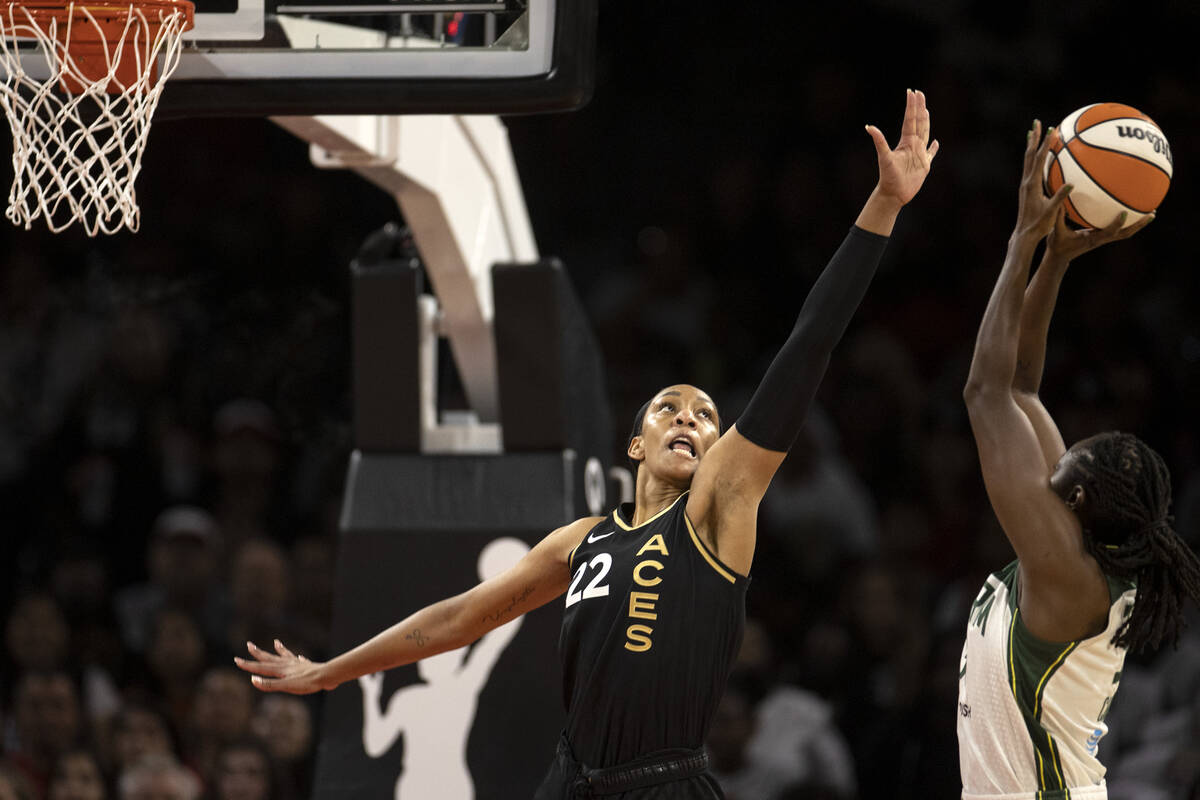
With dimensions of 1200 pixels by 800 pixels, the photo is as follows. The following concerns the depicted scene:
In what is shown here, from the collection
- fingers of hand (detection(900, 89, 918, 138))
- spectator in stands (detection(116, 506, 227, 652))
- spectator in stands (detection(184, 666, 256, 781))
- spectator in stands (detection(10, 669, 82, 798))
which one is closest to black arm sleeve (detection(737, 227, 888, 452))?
fingers of hand (detection(900, 89, 918, 138))

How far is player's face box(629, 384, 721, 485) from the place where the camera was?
3.48 m

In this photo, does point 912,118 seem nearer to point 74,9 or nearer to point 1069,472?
point 1069,472

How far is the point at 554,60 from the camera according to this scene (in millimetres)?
3754

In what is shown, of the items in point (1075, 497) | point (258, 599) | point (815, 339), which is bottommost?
point (258, 599)

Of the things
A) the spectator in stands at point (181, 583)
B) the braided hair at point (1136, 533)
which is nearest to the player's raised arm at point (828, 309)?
the braided hair at point (1136, 533)

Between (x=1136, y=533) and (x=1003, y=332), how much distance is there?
1.76 feet

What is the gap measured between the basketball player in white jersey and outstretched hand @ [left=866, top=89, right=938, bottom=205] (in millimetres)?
428

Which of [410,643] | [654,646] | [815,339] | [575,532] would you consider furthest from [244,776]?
[815,339]

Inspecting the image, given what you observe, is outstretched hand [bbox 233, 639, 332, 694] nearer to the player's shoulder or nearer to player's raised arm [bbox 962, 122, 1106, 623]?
the player's shoulder

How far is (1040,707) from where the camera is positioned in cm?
331

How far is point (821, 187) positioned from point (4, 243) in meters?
4.90

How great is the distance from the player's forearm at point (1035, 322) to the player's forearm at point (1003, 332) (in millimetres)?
188

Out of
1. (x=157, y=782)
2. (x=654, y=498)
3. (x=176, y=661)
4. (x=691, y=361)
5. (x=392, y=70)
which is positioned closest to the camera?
(x=654, y=498)

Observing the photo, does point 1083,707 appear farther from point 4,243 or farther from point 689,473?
point 4,243
